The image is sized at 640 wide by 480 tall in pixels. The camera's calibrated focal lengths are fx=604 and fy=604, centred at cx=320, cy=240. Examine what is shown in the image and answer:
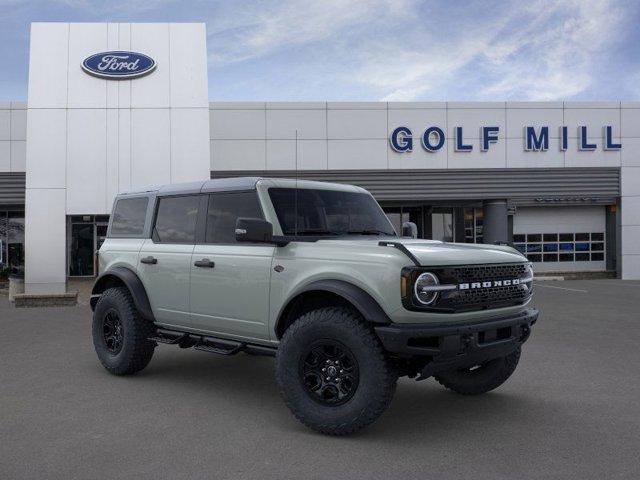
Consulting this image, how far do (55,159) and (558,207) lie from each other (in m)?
19.6

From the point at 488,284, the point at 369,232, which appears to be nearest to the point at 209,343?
the point at 369,232

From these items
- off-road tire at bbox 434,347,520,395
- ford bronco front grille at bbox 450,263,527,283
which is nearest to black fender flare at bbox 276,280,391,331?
ford bronco front grille at bbox 450,263,527,283

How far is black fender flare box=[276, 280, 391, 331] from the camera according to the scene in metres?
4.36

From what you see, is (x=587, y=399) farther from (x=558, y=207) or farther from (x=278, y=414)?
(x=558, y=207)

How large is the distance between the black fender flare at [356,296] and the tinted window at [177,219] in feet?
5.99

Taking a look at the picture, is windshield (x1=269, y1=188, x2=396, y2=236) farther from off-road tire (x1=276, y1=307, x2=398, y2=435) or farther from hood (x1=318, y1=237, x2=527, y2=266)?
off-road tire (x1=276, y1=307, x2=398, y2=435)

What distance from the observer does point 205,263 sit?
5.64 m

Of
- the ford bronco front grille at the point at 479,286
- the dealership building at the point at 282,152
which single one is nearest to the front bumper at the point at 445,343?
the ford bronco front grille at the point at 479,286

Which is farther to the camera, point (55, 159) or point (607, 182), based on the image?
point (607, 182)

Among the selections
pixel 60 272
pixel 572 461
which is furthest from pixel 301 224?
pixel 60 272

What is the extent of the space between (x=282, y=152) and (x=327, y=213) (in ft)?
57.4

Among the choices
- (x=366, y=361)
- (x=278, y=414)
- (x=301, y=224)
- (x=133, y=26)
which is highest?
(x=133, y=26)

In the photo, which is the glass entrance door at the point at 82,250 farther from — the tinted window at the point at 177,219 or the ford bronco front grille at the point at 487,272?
the ford bronco front grille at the point at 487,272

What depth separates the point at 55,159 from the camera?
58.7ft
